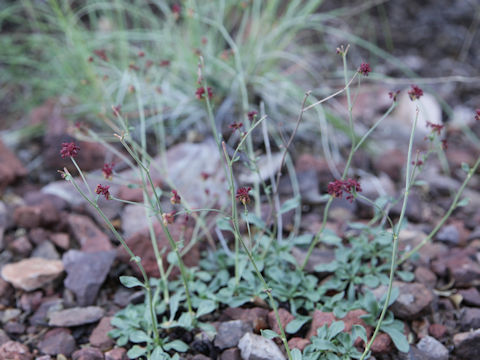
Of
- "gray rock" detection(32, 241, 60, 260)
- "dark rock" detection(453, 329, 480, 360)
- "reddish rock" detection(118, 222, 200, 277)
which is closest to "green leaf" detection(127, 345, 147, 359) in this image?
"reddish rock" detection(118, 222, 200, 277)

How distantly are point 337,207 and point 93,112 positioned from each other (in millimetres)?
1361

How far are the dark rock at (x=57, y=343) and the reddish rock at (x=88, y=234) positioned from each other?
0.34 metres

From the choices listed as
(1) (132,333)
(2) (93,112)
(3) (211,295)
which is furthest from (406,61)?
(1) (132,333)

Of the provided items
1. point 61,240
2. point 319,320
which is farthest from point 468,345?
point 61,240

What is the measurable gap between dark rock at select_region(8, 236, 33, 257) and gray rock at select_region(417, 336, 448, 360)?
4.72 feet

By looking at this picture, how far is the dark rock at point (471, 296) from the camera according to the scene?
1.58m

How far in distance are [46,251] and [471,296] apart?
1.54 meters

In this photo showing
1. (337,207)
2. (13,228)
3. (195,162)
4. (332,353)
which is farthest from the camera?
(195,162)

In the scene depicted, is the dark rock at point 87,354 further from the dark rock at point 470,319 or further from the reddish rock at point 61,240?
the dark rock at point 470,319

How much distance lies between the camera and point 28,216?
1.91 m

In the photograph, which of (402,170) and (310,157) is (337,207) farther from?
(402,170)

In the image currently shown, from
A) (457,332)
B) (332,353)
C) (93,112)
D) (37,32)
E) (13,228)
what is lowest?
(457,332)

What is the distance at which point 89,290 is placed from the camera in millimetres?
1653

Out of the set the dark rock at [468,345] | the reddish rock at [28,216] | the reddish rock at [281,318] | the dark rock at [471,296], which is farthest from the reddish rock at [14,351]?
the dark rock at [471,296]
